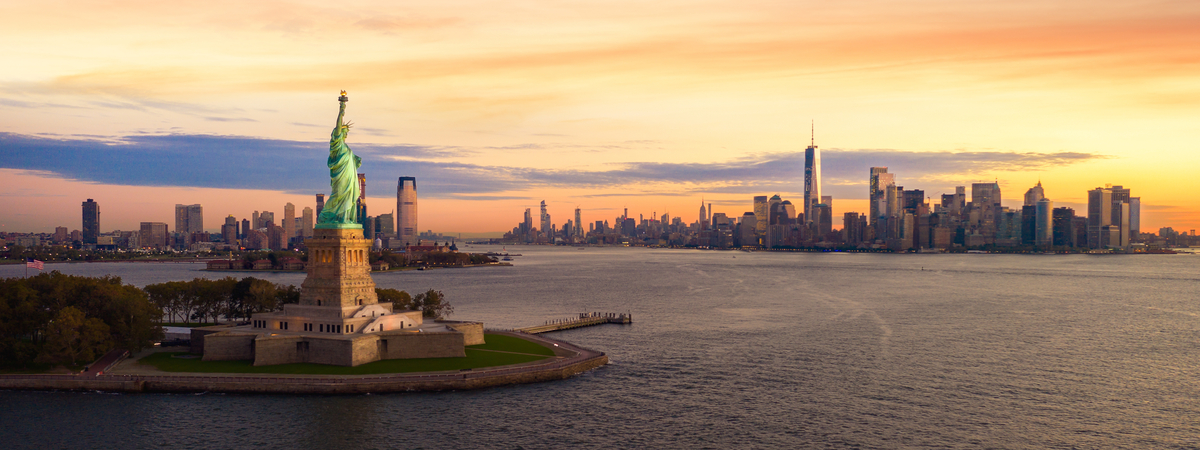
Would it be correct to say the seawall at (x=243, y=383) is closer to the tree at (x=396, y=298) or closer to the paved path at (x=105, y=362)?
the paved path at (x=105, y=362)

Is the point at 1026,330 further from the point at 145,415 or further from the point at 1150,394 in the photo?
the point at 145,415

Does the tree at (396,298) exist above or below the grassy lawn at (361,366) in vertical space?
above

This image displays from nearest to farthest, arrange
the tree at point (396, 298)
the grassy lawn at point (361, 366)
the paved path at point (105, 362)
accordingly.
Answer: the paved path at point (105, 362)
the grassy lawn at point (361, 366)
the tree at point (396, 298)

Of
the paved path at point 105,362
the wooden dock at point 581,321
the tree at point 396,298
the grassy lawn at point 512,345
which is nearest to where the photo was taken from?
the paved path at point 105,362

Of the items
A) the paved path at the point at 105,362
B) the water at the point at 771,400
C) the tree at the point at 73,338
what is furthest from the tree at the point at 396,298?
the tree at the point at 73,338

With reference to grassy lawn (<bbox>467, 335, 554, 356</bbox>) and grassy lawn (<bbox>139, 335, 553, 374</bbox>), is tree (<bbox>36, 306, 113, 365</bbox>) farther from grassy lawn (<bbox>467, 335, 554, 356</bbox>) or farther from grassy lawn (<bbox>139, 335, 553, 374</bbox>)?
grassy lawn (<bbox>467, 335, 554, 356</bbox>)

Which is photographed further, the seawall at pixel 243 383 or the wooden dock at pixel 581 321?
the wooden dock at pixel 581 321

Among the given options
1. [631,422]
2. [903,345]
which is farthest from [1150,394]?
[631,422]
